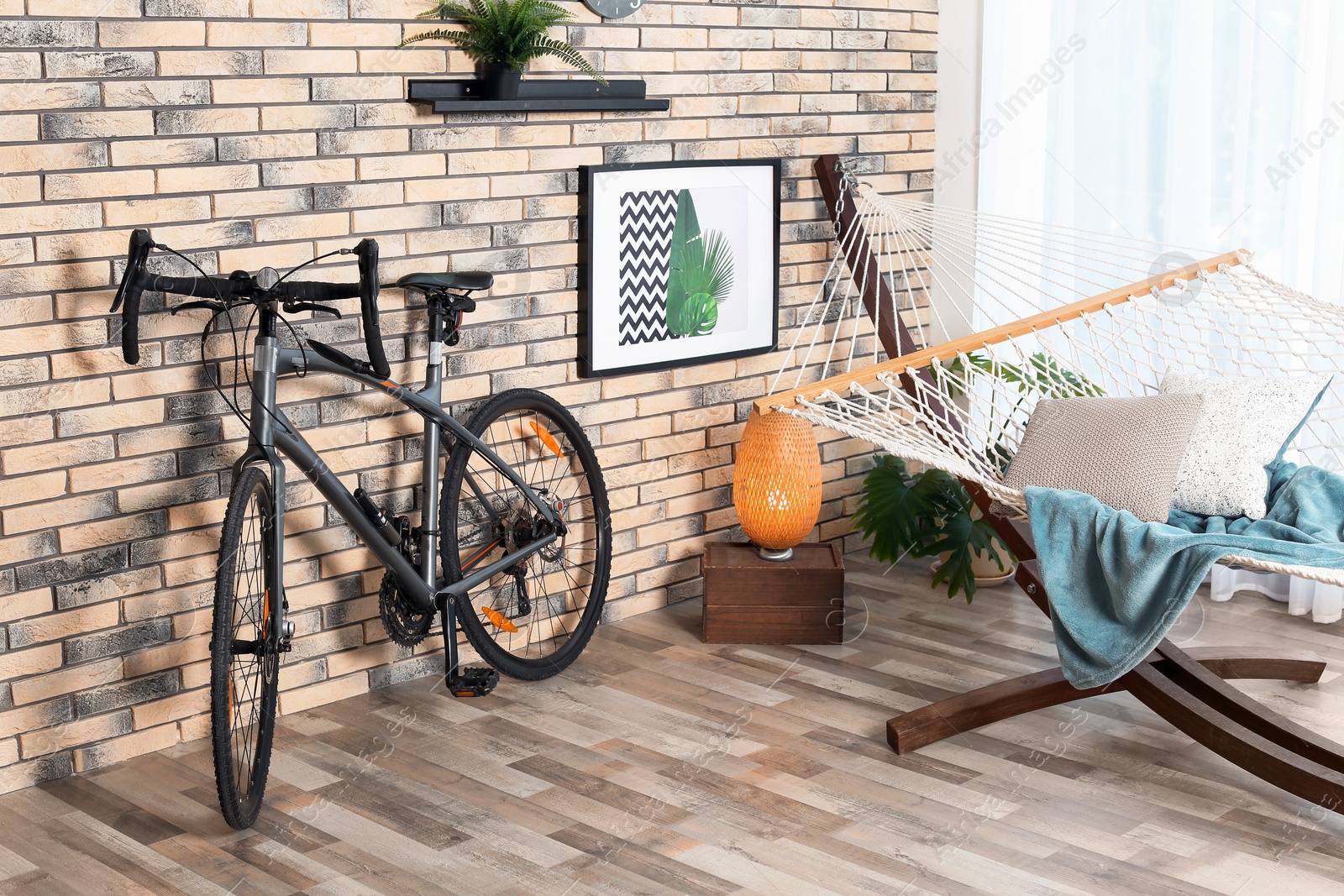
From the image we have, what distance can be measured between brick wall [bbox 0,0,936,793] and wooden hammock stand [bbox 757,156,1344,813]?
66cm

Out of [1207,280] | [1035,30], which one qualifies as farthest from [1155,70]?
[1207,280]

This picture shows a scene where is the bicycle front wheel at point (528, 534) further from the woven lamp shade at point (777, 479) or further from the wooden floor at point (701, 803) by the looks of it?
the woven lamp shade at point (777, 479)

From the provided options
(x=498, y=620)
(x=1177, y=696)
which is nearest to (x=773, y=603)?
(x=498, y=620)

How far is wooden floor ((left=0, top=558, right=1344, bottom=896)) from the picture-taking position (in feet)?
7.18

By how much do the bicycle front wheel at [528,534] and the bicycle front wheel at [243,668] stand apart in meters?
0.43

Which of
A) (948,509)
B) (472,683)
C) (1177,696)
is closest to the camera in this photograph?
(1177,696)

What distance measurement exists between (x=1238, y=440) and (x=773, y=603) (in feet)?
3.61

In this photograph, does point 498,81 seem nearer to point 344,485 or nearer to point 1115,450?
point 344,485

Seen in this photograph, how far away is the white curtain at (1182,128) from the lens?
3475mm

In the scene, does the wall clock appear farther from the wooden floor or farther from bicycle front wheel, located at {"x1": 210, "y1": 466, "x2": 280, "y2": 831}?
the wooden floor

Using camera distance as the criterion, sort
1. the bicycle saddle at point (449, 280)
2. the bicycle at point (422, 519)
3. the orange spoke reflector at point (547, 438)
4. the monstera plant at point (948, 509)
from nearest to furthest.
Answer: the bicycle at point (422, 519)
the bicycle saddle at point (449, 280)
the orange spoke reflector at point (547, 438)
the monstera plant at point (948, 509)

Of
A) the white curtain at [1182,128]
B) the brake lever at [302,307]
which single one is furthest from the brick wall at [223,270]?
the white curtain at [1182,128]

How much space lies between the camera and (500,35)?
9.46 ft

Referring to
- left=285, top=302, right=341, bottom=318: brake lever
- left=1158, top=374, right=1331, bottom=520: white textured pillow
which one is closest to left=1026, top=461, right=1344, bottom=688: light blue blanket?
left=1158, top=374, right=1331, bottom=520: white textured pillow
